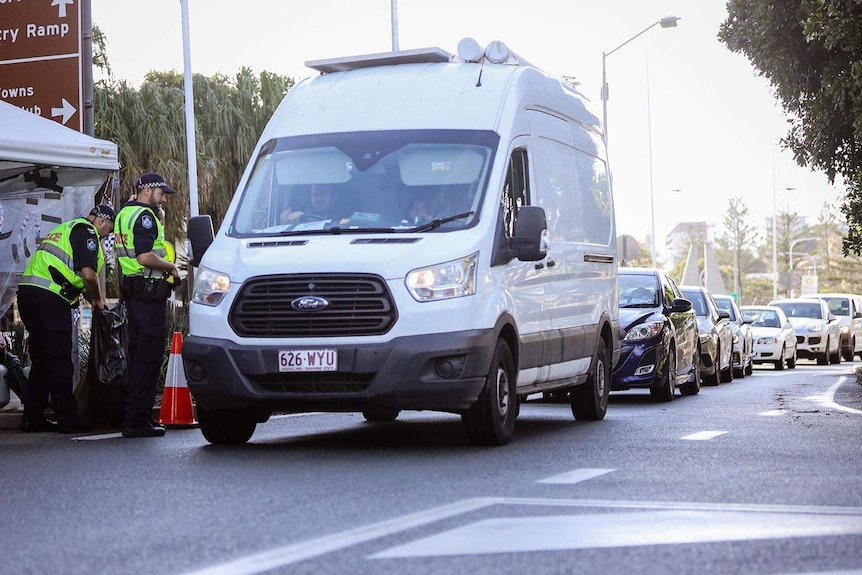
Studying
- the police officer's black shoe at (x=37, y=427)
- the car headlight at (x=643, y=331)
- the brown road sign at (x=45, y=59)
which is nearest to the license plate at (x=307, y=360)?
the police officer's black shoe at (x=37, y=427)

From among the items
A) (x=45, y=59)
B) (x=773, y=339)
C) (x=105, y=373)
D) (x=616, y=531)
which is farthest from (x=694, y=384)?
(x=773, y=339)

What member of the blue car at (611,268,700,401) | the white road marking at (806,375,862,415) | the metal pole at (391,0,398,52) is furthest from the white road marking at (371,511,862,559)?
the metal pole at (391,0,398,52)

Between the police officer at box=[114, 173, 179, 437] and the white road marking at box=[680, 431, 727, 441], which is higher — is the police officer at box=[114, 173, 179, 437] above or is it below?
above

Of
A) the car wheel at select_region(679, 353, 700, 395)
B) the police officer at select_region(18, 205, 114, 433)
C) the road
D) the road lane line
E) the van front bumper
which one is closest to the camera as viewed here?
the road lane line

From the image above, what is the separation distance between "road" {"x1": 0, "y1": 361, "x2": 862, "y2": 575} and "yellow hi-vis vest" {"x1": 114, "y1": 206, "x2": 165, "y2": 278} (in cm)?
128

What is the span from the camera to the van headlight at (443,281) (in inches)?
384

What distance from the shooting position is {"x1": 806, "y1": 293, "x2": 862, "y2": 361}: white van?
42062mm

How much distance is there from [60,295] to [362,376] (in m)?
3.35

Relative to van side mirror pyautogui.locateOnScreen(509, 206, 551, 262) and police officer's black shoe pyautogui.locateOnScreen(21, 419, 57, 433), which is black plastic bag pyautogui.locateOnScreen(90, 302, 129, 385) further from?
van side mirror pyautogui.locateOnScreen(509, 206, 551, 262)

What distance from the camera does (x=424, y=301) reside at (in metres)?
9.76

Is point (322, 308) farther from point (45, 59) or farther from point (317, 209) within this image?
point (45, 59)

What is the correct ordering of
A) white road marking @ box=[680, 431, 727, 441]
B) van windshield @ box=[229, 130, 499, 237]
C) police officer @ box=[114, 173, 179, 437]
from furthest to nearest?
police officer @ box=[114, 173, 179, 437], white road marking @ box=[680, 431, 727, 441], van windshield @ box=[229, 130, 499, 237]

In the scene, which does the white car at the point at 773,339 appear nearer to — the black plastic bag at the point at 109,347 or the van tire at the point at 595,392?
the van tire at the point at 595,392

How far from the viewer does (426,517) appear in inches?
261
